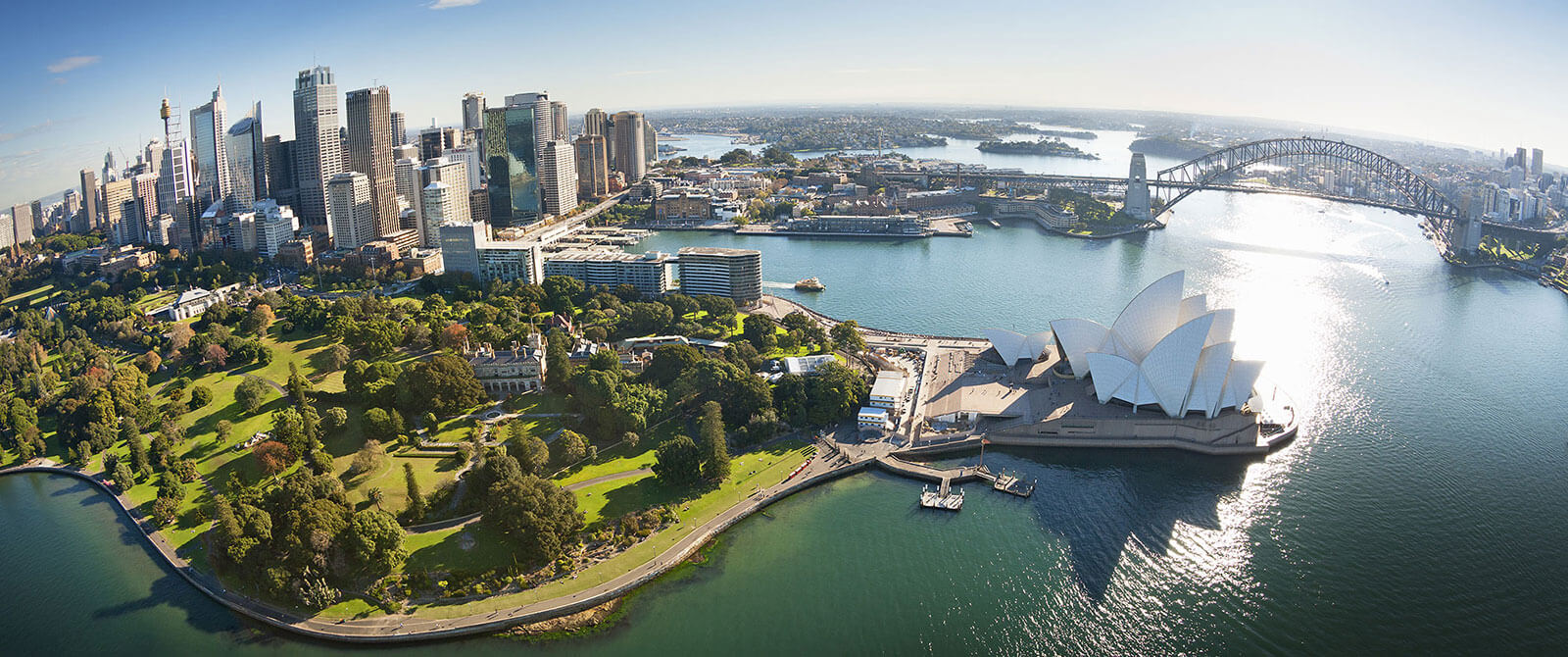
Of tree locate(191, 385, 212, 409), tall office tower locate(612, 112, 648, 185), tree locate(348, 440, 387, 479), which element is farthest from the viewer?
tall office tower locate(612, 112, 648, 185)

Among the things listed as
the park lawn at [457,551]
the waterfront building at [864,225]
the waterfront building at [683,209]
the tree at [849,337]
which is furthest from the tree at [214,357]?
the waterfront building at [683,209]

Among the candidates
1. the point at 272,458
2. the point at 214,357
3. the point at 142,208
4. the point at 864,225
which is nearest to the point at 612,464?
the point at 272,458

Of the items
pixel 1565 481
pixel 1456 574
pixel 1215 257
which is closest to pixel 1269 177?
pixel 1215 257

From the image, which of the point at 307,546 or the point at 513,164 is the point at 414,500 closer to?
the point at 307,546

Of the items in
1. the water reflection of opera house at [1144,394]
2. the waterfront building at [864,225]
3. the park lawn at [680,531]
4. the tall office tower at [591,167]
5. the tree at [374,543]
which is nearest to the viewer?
the park lawn at [680,531]

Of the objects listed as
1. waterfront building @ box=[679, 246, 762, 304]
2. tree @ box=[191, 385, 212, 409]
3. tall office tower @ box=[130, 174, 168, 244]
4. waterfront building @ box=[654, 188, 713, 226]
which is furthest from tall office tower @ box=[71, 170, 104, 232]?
waterfront building @ box=[679, 246, 762, 304]

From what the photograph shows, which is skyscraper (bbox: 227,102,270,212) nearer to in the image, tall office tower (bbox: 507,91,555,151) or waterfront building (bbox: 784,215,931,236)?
tall office tower (bbox: 507,91,555,151)

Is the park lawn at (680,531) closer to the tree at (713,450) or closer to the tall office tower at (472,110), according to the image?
the tree at (713,450)
